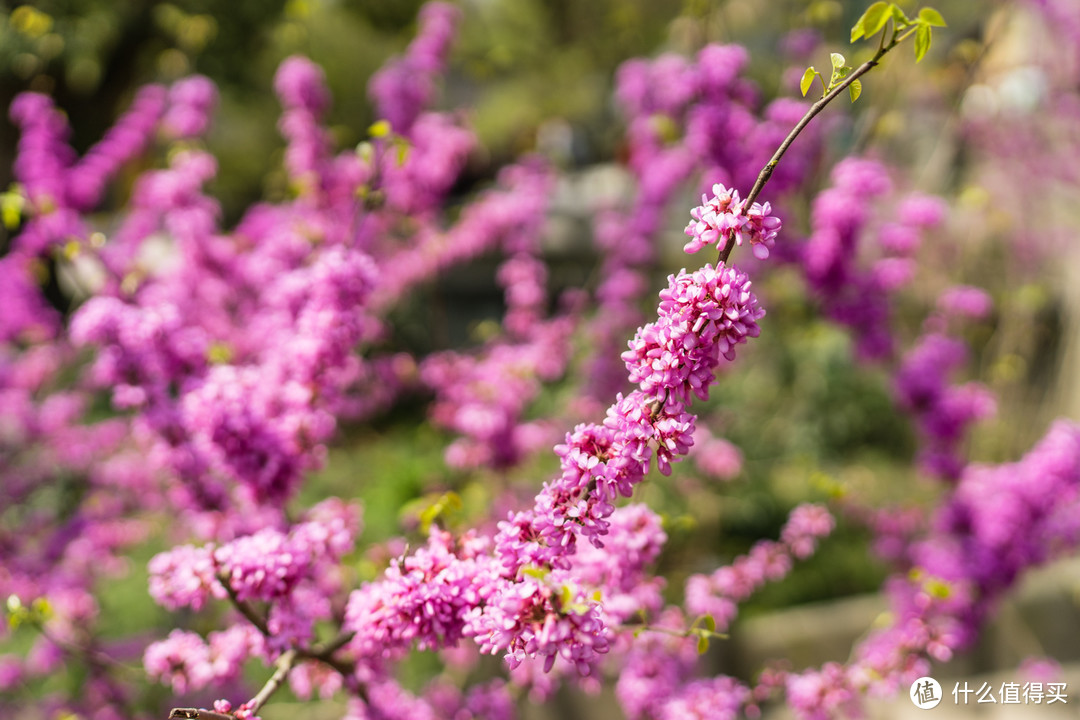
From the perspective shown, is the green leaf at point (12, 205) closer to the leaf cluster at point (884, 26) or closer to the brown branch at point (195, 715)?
the brown branch at point (195, 715)

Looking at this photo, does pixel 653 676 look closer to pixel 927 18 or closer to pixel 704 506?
pixel 927 18

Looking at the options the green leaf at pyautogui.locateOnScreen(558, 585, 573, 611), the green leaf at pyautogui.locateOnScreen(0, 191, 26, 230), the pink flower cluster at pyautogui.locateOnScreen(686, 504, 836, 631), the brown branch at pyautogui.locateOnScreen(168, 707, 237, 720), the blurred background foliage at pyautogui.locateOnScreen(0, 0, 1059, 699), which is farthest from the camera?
the blurred background foliage at pyautogui.locateOnScreen(0, 0, 1059, 699)

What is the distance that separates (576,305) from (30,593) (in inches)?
133

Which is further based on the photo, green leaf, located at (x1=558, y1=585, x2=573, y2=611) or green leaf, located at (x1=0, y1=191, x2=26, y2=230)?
green leaf, located at (x1=0, y1=191, x2=26, y2=230)

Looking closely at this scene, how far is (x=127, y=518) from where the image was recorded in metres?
4.50

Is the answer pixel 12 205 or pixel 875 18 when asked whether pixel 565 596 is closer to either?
pixel 875 18

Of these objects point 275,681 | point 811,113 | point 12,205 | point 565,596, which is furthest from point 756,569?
point 12,205

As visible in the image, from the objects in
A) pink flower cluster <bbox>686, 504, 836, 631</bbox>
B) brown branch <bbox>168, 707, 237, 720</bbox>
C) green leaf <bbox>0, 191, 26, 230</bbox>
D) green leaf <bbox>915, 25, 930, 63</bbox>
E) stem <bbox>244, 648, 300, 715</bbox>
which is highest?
green leaf <bbox>0, 191, 26, 230</bbox>

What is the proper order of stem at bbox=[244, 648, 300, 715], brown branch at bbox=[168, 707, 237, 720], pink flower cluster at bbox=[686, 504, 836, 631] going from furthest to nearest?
pink flower cluster at bbox=[686, 504, 836, 631], stem at bbox=[244, 648, 300, 715], brown branch at bbox=[168, 707, 237, 720]

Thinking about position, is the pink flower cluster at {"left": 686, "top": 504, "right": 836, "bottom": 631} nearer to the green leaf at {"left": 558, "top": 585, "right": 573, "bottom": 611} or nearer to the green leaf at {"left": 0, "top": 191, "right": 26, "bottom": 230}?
the green leaf at {"left": 558, "top": 585, "right": 573, "bottom": 611}

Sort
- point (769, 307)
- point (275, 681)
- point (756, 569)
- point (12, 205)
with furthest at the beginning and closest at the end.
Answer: point (769, 307), point (756, 569), point (12, 205), point (275, 681)

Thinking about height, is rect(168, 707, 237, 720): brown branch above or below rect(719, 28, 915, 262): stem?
below

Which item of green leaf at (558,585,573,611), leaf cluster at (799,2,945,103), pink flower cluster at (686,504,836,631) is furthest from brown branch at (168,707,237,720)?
pink flower cluster at (686,504,836,631)

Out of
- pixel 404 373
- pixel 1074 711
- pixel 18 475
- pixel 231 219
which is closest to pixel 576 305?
pixel 404 373
